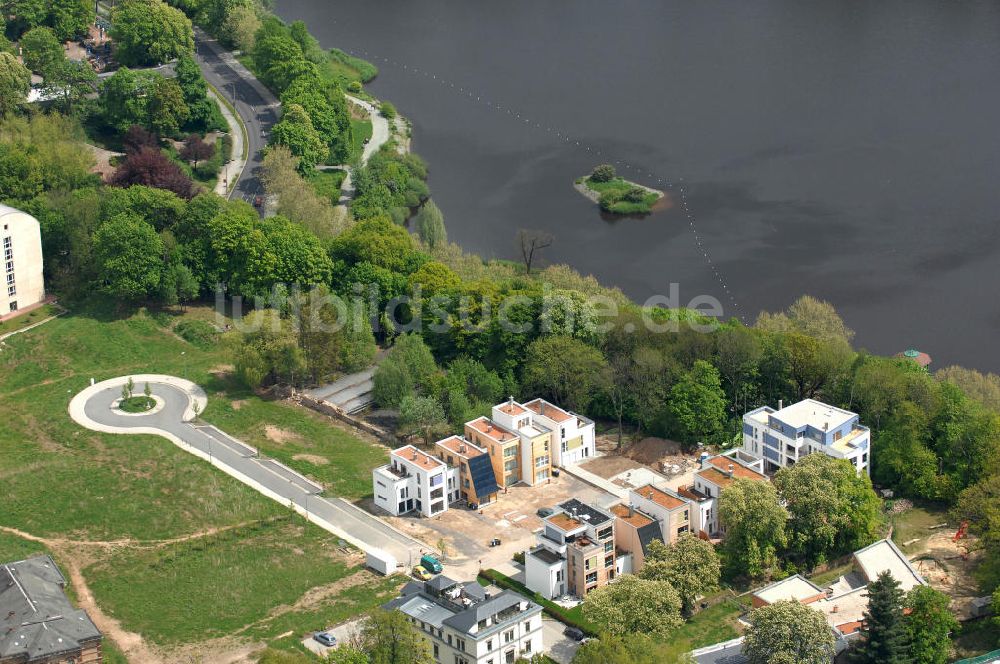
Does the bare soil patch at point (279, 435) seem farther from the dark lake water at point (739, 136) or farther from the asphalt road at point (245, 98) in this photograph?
the dark lake water at point (739, 136)

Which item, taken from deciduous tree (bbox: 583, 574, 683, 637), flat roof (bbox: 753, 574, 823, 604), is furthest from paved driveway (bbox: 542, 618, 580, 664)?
flat roof (bbox: 753, 574, 823, 604)

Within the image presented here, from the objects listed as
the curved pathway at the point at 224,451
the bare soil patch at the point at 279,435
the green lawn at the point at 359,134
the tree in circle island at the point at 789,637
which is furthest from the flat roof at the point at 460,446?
the green lawn at the point at 359,134

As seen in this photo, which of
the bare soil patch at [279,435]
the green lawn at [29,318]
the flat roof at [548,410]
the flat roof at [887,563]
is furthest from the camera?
the green lawn at [29,318]

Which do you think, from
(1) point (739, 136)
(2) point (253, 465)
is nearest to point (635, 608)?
(2) point (253, 465)

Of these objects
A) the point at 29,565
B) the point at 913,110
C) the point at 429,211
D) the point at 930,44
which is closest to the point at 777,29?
the point at 930,44

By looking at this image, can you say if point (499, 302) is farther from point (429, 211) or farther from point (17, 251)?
point (17, 251)
